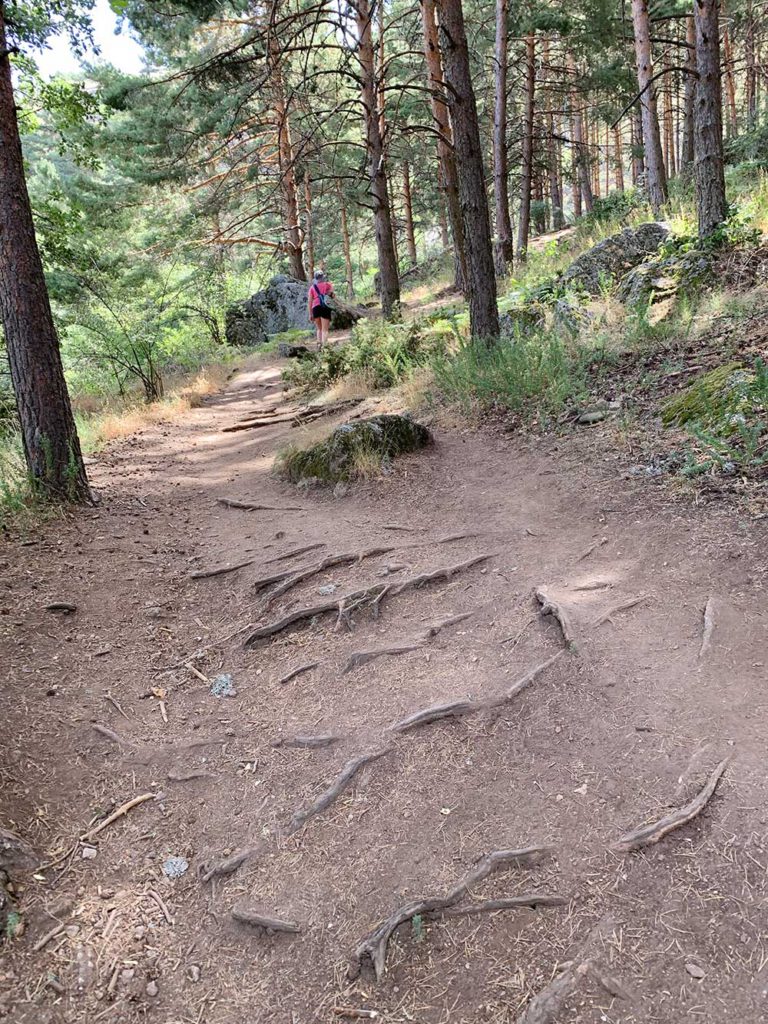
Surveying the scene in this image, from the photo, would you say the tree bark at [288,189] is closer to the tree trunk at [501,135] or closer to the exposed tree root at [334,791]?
the tree trunk at [501,135]

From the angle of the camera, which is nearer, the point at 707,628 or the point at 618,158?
the point at 707,628

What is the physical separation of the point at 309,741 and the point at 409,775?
1.91 ft

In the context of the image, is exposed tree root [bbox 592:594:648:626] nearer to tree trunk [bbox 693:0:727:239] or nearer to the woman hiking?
tree trunk [bbox 693:0:727:239]

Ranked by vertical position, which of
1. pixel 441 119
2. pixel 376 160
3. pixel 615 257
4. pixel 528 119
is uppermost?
pixel 528 119

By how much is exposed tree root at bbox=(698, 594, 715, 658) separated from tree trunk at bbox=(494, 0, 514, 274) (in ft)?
45.1

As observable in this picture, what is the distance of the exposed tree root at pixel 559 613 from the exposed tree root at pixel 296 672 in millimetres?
1383

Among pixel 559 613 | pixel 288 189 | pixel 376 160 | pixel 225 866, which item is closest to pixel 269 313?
pixel 288 189

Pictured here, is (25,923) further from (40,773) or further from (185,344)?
(185,344)

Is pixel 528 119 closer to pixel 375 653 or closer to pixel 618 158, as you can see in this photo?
pixel 618 158

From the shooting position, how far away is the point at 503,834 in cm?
245

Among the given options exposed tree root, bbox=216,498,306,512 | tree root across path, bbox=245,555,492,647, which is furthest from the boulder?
tree root across path, bbox=245,555,492,647

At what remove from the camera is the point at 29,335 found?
18.6 feet

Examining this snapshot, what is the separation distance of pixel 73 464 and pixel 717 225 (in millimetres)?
8336

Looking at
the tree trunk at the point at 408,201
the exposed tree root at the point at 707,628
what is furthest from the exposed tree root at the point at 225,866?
the tree trunk at the point at 408,201
